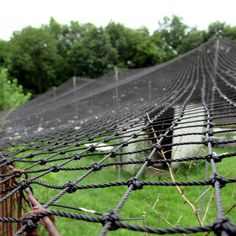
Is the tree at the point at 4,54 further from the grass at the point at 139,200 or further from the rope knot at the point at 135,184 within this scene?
the rope knot at the point at 135,184

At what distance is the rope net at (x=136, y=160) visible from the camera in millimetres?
890

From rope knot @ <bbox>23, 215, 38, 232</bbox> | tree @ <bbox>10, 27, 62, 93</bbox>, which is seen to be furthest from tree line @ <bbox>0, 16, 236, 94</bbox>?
rope knot @ <bbox>23, 215, 38, 232</bbox>

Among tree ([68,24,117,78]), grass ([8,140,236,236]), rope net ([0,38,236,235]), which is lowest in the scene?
grass ([8,140,236,236])

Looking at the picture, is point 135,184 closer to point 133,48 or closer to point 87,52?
point 87,52

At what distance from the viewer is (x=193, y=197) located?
420 cm

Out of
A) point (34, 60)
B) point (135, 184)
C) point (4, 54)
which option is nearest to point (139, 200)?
point (135, 184)

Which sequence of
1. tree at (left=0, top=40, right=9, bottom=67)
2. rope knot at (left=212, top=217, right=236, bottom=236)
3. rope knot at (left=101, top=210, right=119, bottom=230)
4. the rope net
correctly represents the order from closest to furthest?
rope knot at (left=212, top=217, right=236, bottom=236)
rope knot at (left=101, top=210, right=119, bottom=230)
the rope net
tree at (left=0, top=40, right=9, bottom=67)

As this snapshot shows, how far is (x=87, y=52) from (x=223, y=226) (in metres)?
17.6

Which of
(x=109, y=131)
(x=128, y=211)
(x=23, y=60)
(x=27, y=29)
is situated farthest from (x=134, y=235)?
(x=27, y=29)

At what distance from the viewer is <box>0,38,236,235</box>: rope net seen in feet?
2.92

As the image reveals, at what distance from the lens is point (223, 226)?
576 mm

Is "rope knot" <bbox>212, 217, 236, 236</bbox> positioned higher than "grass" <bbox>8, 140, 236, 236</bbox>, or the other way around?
"rope knot" <bbox>212, 217, 236, 236</bbox>

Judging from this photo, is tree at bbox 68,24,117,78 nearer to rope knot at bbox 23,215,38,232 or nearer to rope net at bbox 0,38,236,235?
rope net at bbox 0,38,236,235

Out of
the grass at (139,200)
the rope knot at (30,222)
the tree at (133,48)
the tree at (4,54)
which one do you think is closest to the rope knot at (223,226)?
the rope knot at (30,222)
